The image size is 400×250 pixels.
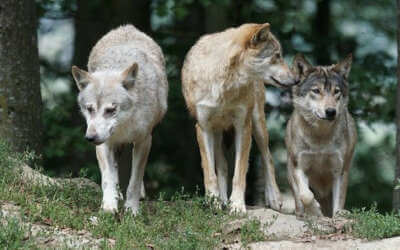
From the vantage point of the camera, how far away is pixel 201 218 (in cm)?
766

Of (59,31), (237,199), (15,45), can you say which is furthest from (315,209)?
(59,31)

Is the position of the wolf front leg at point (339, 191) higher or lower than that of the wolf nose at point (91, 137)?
lower

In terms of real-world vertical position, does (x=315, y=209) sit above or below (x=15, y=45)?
below

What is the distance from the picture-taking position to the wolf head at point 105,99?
290 inches

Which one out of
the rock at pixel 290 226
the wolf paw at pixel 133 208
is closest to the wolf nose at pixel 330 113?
the rock at pixel 290 226

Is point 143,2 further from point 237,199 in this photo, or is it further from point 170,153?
point 237,199

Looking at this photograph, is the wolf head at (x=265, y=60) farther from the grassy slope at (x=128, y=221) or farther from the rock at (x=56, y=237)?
the rock at (x=56, y=237)

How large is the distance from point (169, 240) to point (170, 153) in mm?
6895

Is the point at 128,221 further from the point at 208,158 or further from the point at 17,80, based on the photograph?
the point at 17,80

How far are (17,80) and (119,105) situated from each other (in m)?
2.22

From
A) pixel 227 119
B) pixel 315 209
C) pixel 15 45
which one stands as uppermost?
pixel 15 45

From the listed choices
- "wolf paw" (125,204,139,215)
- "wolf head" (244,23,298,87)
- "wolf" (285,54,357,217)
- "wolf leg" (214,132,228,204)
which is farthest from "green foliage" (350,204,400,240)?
"wolf leg" (214,132,228,204)

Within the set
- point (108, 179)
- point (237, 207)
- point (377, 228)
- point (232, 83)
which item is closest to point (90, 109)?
point (108, 179)

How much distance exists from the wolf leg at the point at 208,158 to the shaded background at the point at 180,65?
229 centimetres
